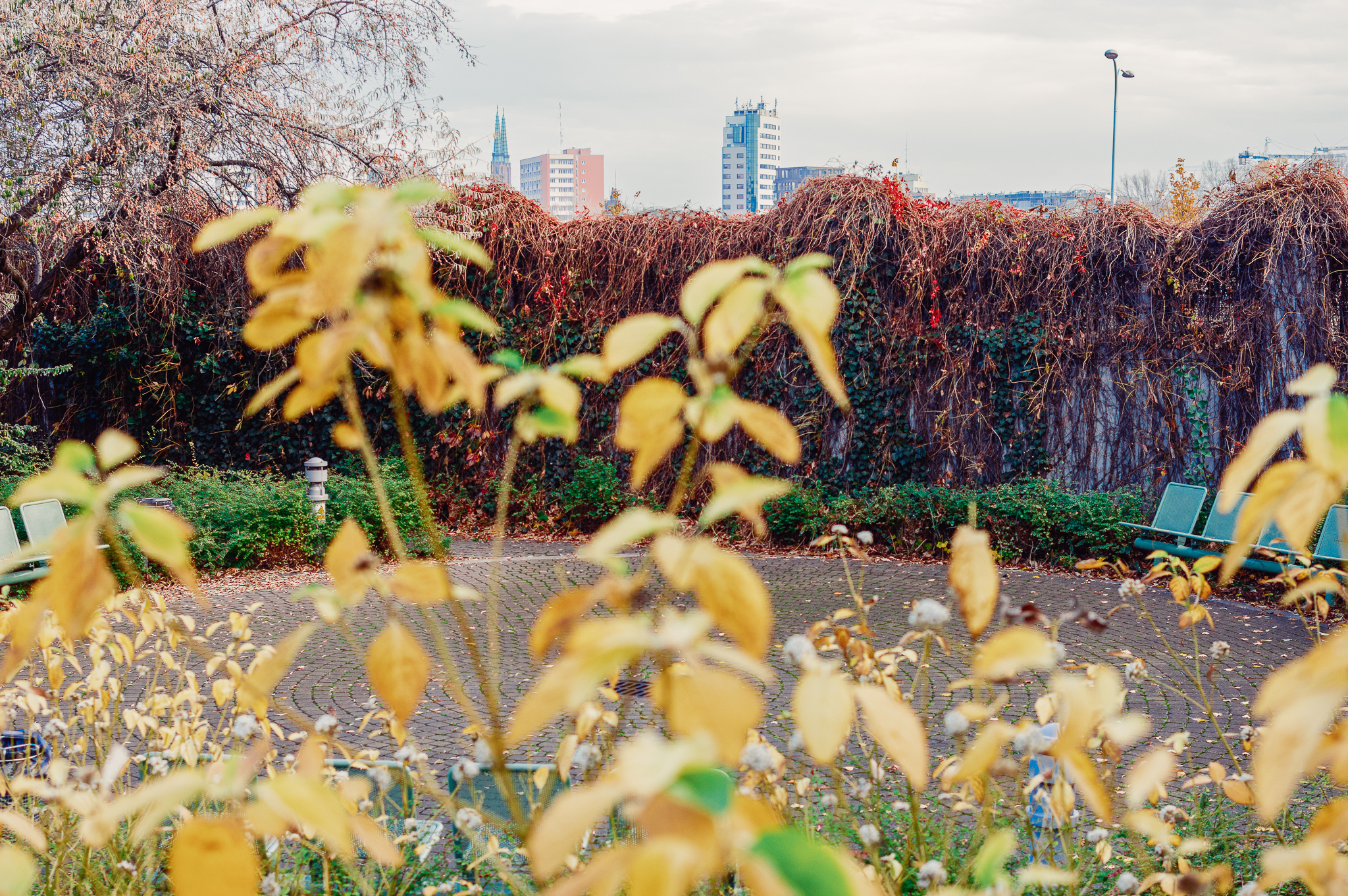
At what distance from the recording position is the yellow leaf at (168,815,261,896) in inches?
25.4

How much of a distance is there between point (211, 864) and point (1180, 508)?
7.98m

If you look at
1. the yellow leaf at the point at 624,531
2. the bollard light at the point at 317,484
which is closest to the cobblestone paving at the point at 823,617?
the bollard light at the point at 317,484

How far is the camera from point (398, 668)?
88 centimetres

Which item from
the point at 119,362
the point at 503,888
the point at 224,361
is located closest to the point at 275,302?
the point at 503,888

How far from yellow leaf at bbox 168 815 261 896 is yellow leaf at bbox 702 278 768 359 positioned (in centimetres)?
49

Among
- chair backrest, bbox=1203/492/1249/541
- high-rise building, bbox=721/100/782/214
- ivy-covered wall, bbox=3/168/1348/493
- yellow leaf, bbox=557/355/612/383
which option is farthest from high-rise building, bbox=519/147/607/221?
yellow leaf, bbox=557/355/612/383

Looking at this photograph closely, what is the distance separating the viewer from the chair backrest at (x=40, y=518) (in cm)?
684

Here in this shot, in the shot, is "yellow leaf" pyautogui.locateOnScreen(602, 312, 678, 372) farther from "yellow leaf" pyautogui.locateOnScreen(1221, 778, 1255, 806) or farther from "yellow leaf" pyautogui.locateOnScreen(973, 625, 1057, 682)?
"yellow leaf" pyautogui.locateOnScreen(1221, 778, 1255, 806)

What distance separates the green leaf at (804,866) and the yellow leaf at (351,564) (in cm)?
58

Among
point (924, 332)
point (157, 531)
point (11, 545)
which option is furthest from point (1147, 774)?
point (924, 332)

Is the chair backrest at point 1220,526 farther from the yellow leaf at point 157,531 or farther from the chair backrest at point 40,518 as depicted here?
the chair backrest at point 40,518

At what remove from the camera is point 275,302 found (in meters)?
0.81

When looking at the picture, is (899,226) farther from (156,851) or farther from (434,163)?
(156,851)

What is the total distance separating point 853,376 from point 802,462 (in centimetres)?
96
